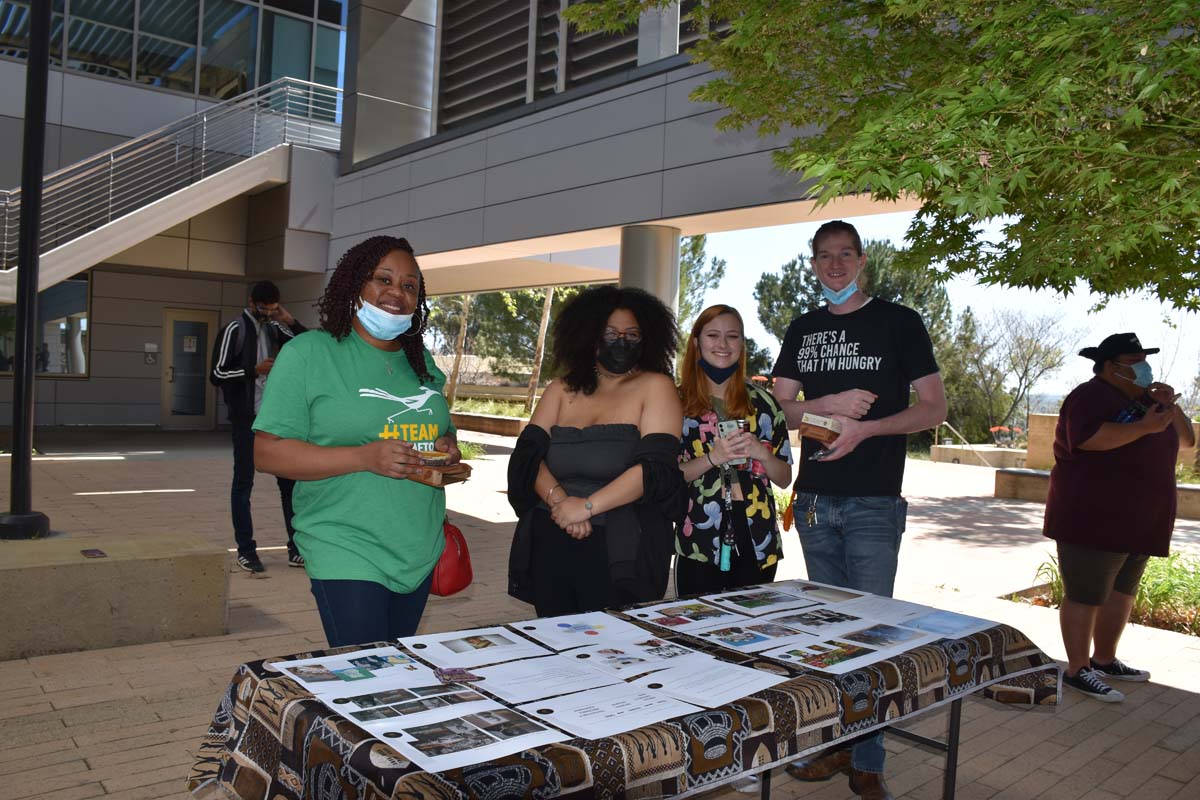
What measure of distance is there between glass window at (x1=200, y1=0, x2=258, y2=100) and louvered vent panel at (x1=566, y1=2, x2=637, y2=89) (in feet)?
33.4

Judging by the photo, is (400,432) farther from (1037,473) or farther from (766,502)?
(1037,473)

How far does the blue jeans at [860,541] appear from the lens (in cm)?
367

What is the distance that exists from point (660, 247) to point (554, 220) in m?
1.93

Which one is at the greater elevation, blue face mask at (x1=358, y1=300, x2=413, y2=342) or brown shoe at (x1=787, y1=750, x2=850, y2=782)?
blue face mask at (x1=358, y1=300, x2=413, y2=342)

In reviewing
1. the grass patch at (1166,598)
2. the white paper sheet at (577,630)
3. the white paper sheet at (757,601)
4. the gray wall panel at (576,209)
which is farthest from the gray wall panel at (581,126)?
the white paper sheet at (577,630)

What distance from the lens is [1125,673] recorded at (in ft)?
18.2

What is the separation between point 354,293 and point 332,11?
878 inches

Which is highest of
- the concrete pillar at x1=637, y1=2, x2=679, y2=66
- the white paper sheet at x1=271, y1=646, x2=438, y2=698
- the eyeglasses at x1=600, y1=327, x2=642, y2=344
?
the concrete pillar at x1=637, y1=2, x2=679, y2=66

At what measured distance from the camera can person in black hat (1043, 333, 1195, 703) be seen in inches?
193

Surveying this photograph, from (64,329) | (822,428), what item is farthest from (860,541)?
(64,329)

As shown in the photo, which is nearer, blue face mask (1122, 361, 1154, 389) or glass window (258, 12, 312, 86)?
blue face mask (1122, 361, 1154, 389)

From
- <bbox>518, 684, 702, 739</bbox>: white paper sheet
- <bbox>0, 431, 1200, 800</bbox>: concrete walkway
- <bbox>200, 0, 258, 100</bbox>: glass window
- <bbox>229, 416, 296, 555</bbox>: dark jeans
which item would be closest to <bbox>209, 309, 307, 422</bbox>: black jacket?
<bbox>229, 416, 296, 555</bbox>: dark jeans

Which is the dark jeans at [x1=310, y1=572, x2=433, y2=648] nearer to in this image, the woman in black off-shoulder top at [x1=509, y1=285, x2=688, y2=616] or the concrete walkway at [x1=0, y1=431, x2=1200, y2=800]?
the woman in black off-shoulder top at [x1=509, y1=285, x2=688, y2=616]

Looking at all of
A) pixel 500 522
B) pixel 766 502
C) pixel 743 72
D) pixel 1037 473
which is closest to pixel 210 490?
pixel 500 522
